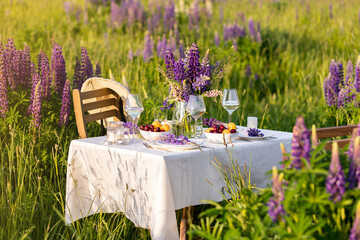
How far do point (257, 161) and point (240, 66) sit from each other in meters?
5.43

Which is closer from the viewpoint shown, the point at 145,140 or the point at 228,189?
the point at 228,189

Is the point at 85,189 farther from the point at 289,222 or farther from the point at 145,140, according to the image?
the point at 289,222

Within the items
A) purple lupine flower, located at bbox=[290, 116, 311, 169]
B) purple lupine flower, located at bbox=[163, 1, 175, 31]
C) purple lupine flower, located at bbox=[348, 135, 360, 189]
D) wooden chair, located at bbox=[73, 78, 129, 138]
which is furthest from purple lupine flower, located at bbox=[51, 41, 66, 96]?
purple lupine flower, located at bbox=[163, 1, 175, 31]

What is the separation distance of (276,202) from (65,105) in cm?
264

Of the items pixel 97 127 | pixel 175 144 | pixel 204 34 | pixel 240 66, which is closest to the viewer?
pixel 175 144

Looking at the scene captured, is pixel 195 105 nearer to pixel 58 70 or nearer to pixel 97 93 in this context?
pixel 97 93

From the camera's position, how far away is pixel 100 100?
3.85 meters

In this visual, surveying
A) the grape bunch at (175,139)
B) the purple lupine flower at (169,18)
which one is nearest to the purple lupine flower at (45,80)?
the grape bunch at (175,139)

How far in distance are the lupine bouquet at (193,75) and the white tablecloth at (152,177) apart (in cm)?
44

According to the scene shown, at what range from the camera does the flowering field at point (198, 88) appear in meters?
1.72

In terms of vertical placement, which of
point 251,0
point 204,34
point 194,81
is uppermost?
point 251,0

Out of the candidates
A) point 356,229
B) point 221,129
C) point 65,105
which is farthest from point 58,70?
point 356,229

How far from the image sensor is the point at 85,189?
3176mm

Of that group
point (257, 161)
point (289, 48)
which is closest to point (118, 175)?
point (257, 161)
